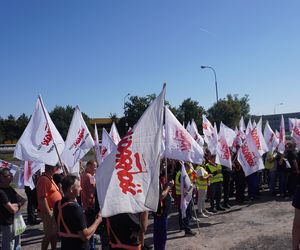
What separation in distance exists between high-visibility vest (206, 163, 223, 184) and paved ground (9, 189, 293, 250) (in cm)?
98

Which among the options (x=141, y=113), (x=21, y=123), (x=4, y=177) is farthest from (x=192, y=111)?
(x=4, y=177)

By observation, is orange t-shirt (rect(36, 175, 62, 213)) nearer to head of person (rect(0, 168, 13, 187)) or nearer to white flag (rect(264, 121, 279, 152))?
head of person (rect(0, 168, 13, 187))

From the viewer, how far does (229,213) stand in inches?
406

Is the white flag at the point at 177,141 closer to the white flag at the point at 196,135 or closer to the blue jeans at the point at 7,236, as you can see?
the blue jeans at the point at 7,236

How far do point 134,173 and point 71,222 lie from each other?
37.1 inches

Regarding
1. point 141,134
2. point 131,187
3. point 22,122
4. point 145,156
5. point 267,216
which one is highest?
point 22,122

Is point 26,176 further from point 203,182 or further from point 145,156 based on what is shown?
point 145,156

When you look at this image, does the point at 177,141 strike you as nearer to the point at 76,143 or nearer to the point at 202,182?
the point at 76,143

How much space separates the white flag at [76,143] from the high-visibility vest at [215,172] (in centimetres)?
400

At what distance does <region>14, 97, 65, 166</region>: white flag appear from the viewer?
7230 mm

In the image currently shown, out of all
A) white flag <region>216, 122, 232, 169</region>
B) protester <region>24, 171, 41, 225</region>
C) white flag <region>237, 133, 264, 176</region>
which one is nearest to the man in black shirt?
protester <region>24, 171, 41, 225</region>

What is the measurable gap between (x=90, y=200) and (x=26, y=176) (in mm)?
3615

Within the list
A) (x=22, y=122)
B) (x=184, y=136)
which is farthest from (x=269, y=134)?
(x=22, y=122)

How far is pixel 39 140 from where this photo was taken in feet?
24.2
